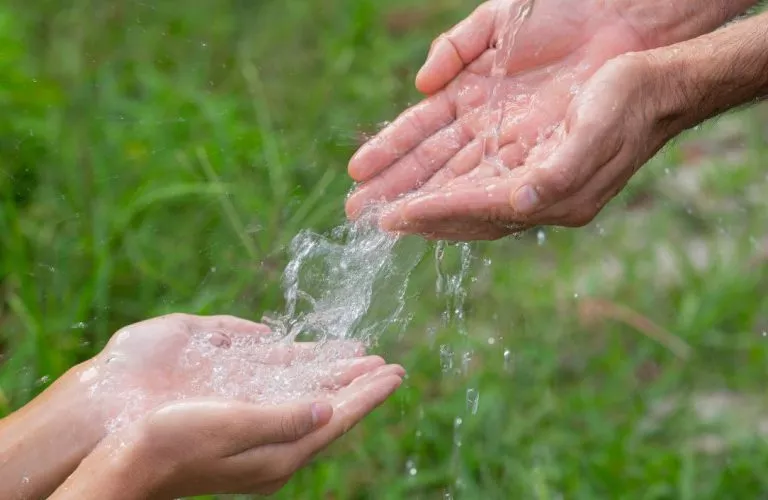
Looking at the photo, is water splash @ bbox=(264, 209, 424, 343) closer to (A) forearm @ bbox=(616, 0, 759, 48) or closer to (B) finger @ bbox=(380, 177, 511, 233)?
(B) finger @ bbox=(380, 177, 511, 233)

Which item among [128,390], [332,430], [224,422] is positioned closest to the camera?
[224,422]

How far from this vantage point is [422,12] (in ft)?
16.7

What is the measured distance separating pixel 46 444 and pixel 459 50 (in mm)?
1489

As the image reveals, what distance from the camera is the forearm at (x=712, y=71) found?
2.56m

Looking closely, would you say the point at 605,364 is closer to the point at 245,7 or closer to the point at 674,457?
the point at 674,457

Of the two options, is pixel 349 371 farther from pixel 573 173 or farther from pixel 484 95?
pixel 484 95

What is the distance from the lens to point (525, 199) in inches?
89.0

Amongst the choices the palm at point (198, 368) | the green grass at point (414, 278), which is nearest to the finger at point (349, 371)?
the palm at point (198, 368)

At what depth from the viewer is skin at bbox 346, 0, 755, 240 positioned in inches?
90.4

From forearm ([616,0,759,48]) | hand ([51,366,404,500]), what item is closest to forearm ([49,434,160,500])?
hand ([51,366,404,500])

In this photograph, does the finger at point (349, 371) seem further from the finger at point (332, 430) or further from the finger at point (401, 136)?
the finger at point (401, 136)

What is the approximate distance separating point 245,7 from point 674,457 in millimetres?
2820

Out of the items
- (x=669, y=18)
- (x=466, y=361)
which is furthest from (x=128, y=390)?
(x=669, y=18)

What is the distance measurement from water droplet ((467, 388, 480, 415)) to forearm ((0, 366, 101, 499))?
129 centimetres
